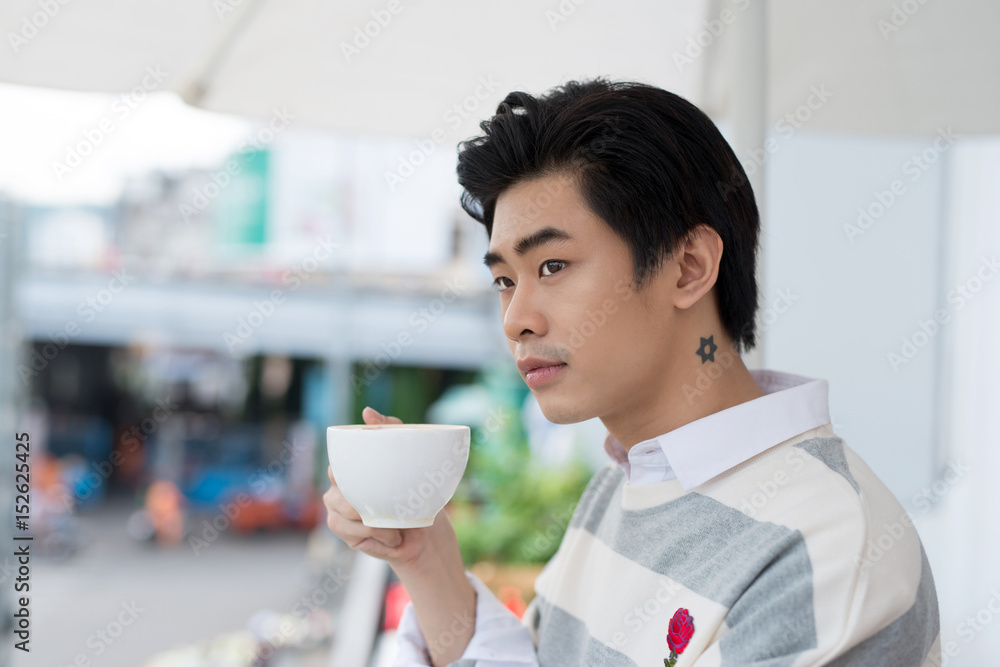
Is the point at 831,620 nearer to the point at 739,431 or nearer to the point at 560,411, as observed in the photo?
the point at 739,431

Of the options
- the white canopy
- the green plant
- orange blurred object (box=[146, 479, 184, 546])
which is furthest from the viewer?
orange blurred object (box=[146, 479, 184, 546])

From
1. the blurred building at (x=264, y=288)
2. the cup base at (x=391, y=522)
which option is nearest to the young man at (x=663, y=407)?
the cup base at (x=391, y=522)

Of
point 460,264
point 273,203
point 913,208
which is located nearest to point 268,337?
point 273,203

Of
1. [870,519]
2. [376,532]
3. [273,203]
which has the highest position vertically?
[273,203]

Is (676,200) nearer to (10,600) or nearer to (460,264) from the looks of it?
(10,600)

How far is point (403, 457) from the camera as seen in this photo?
1034 mm

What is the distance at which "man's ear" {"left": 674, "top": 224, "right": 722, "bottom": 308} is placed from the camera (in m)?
1.17

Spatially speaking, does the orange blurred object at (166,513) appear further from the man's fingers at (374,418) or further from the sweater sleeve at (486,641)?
the man's fingers at (374,418)

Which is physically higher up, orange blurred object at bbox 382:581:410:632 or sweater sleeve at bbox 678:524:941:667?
sweater sleeve at bbox 678:524:941:667

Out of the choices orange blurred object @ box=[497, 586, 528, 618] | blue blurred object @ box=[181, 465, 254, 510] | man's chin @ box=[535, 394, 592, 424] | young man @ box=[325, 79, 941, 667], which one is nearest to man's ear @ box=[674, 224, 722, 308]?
young man @ box=[325, 79, 941, 667]

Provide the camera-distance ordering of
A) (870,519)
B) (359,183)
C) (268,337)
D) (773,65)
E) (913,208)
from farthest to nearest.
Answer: (268,337) < (359,183) < (913,208) < (773,65) < (870,519)

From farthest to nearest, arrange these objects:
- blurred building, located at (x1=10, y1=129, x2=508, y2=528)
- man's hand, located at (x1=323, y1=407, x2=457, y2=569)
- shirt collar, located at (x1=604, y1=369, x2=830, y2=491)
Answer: blurred building, located at (x1=10, y1=129, x2=508, y2=528)
man's hand, located at (x1=323, y1=407, x2=457, y2=569)
shirt collar, located at (x1=604, y1=369, x2=830, y2=491)

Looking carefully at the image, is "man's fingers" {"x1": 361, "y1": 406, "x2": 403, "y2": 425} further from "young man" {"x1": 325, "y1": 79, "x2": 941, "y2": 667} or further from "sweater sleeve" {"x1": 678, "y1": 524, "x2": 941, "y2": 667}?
"sweater sleeve" {"x1": 678, "y1": 524, "x2": 941, "y2": 667}

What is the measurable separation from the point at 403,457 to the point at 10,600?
4109 mm
